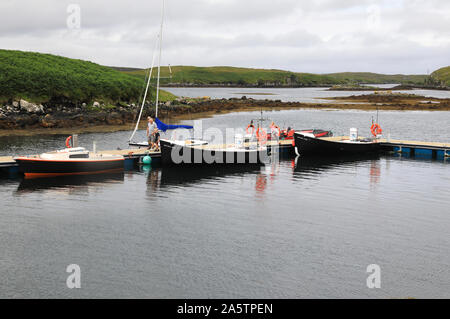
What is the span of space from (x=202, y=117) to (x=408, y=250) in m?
70.9

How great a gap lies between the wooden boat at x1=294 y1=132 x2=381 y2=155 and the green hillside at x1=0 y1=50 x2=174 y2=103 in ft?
147

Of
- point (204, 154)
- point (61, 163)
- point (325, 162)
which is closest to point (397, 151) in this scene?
point (325, 162)

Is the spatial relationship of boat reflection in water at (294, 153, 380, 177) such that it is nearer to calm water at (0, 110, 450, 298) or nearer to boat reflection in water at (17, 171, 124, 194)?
calm water at (0, 110, 450, 298)

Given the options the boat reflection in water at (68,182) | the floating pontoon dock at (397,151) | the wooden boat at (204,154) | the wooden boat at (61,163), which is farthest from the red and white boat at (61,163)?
the wooden boat at (204,154)

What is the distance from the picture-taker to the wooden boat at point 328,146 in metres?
45.5

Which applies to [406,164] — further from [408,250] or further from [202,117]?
[202,117]

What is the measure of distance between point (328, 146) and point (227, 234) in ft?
86.5

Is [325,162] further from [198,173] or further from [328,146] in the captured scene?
[198,173]

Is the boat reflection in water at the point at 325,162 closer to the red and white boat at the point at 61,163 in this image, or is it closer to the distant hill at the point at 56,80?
the red and white boat at the point at 61,163

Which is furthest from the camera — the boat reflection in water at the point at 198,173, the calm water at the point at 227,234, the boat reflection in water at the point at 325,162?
the boat reflection in water at the point at 325,162

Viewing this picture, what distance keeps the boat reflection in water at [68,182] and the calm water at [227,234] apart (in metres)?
0.12

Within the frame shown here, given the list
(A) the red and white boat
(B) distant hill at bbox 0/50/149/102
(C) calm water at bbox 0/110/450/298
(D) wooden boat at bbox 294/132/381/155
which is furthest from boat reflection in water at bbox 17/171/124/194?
(B) distant hill at bbox 0/50/149/102

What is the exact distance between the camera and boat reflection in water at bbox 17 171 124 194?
101 ft

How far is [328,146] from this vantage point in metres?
46.1
